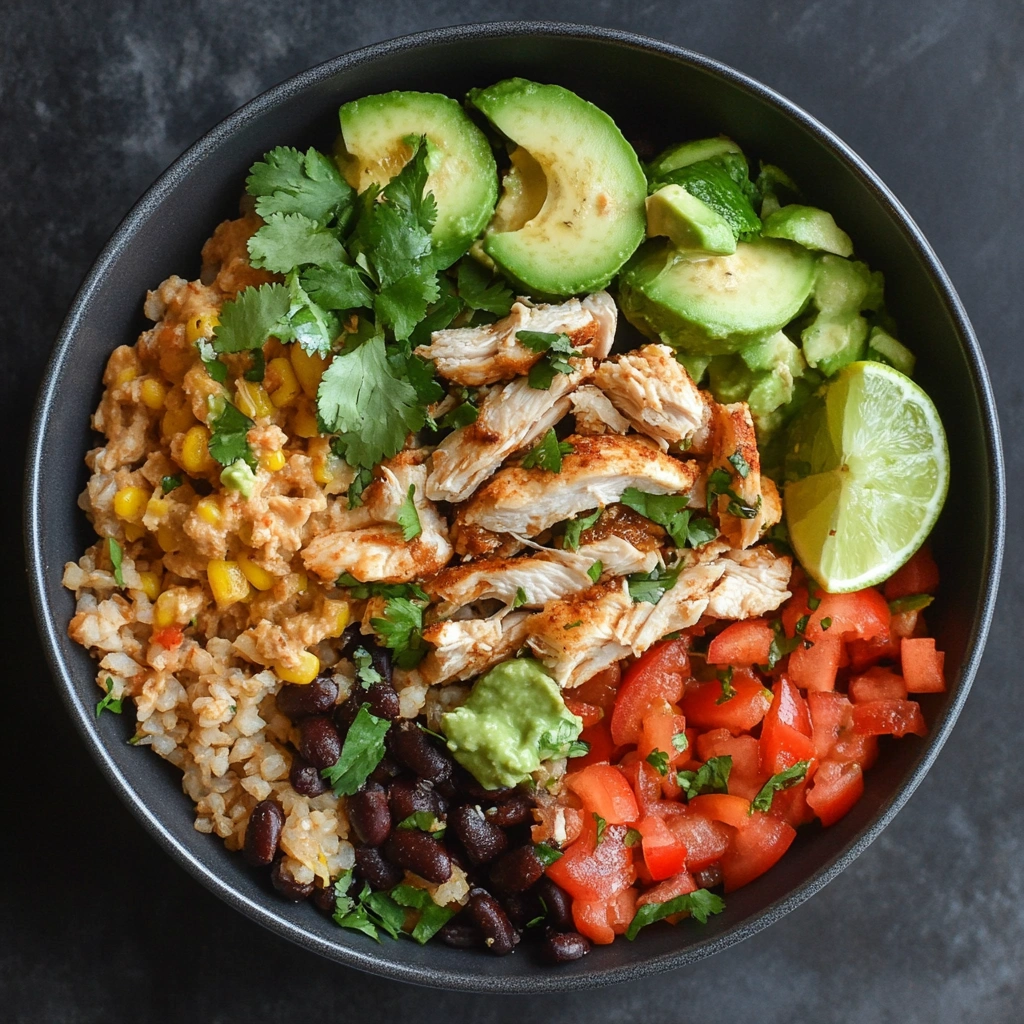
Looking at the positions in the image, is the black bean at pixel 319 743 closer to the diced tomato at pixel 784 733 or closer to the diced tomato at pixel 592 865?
the diced tomato at pixel 592 865

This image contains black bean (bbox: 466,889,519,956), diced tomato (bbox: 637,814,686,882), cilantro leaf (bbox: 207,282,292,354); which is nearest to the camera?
cilantro leaf (bbox: 207,282,292,354)

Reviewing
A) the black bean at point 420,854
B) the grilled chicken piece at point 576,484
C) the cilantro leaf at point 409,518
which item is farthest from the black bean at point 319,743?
the grilled chicken piece at point 576,484

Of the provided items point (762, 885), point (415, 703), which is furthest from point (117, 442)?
point (762, 885)

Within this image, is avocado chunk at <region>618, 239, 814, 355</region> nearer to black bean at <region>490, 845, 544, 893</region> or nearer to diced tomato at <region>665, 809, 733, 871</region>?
diced tomato at <region>665, 809, 733, 871</region>

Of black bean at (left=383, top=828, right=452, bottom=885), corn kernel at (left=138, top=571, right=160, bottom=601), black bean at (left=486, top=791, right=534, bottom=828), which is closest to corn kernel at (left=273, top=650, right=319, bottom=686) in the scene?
corn kernel at (left=138, top=571, right=160, bottom=601)

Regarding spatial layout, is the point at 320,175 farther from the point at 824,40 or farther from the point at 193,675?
the point at 824,40

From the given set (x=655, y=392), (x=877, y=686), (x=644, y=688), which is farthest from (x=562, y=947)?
(x=655, y=392)

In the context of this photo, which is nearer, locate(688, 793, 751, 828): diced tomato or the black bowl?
the black bowl
